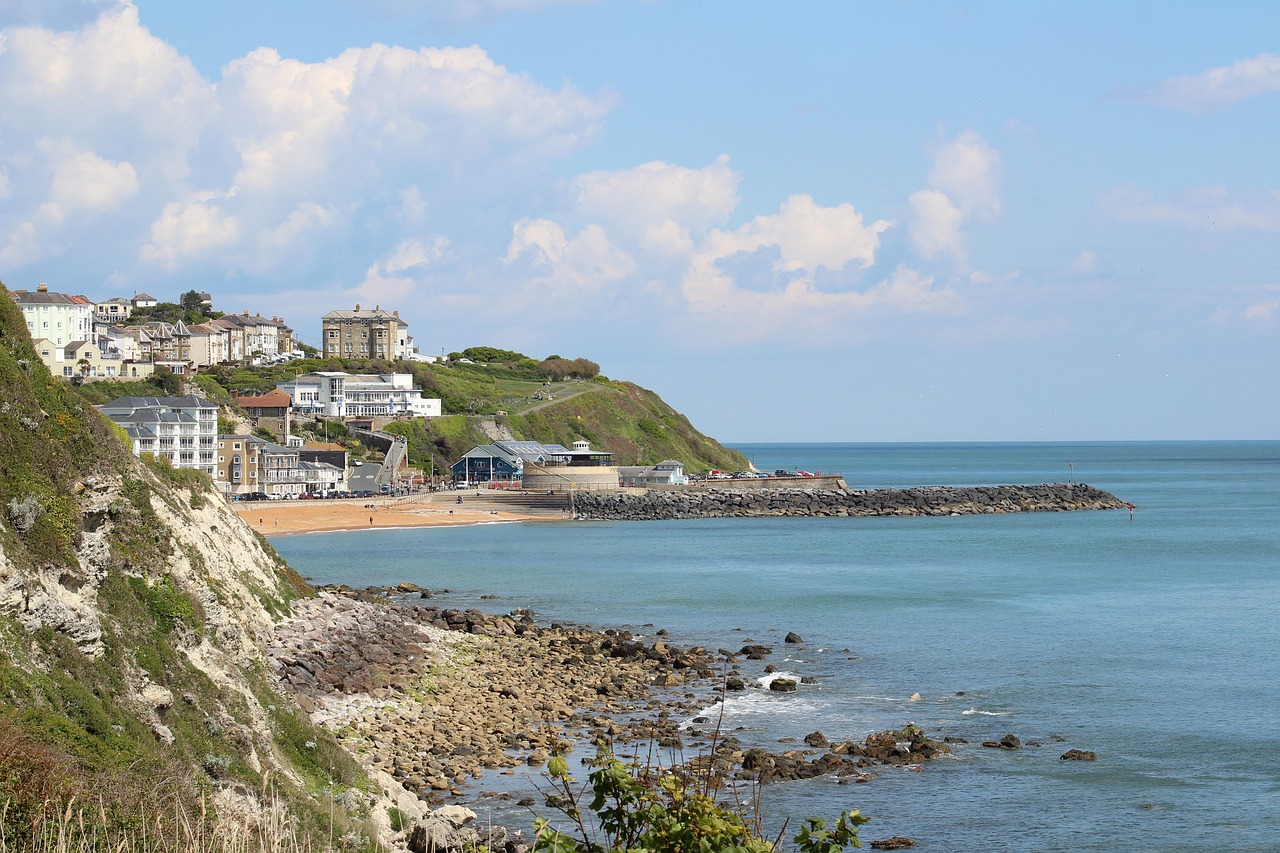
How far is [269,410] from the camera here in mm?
114875

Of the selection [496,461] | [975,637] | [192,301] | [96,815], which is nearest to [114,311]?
[192,301]

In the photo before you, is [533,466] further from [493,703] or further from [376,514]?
[493,703]

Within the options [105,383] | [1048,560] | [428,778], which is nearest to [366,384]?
[105,383]

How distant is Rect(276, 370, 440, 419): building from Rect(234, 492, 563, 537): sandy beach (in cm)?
3030

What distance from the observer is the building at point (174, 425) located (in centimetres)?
8181

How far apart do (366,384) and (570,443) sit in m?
22.4

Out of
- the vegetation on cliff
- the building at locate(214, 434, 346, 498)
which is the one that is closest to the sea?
the building at locate(214, 434, 346, 498)

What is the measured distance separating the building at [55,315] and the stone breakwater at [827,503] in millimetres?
49011

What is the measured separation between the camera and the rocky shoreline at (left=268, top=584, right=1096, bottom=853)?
22516 mm

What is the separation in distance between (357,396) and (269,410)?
54.0 feet

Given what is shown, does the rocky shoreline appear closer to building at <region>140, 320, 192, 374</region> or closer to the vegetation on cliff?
the vegetation on cliff

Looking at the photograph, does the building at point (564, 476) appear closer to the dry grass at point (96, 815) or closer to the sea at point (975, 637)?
the sea at point (975, 637)

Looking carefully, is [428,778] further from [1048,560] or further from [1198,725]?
[1048,560]

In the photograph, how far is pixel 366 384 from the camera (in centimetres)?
13188
